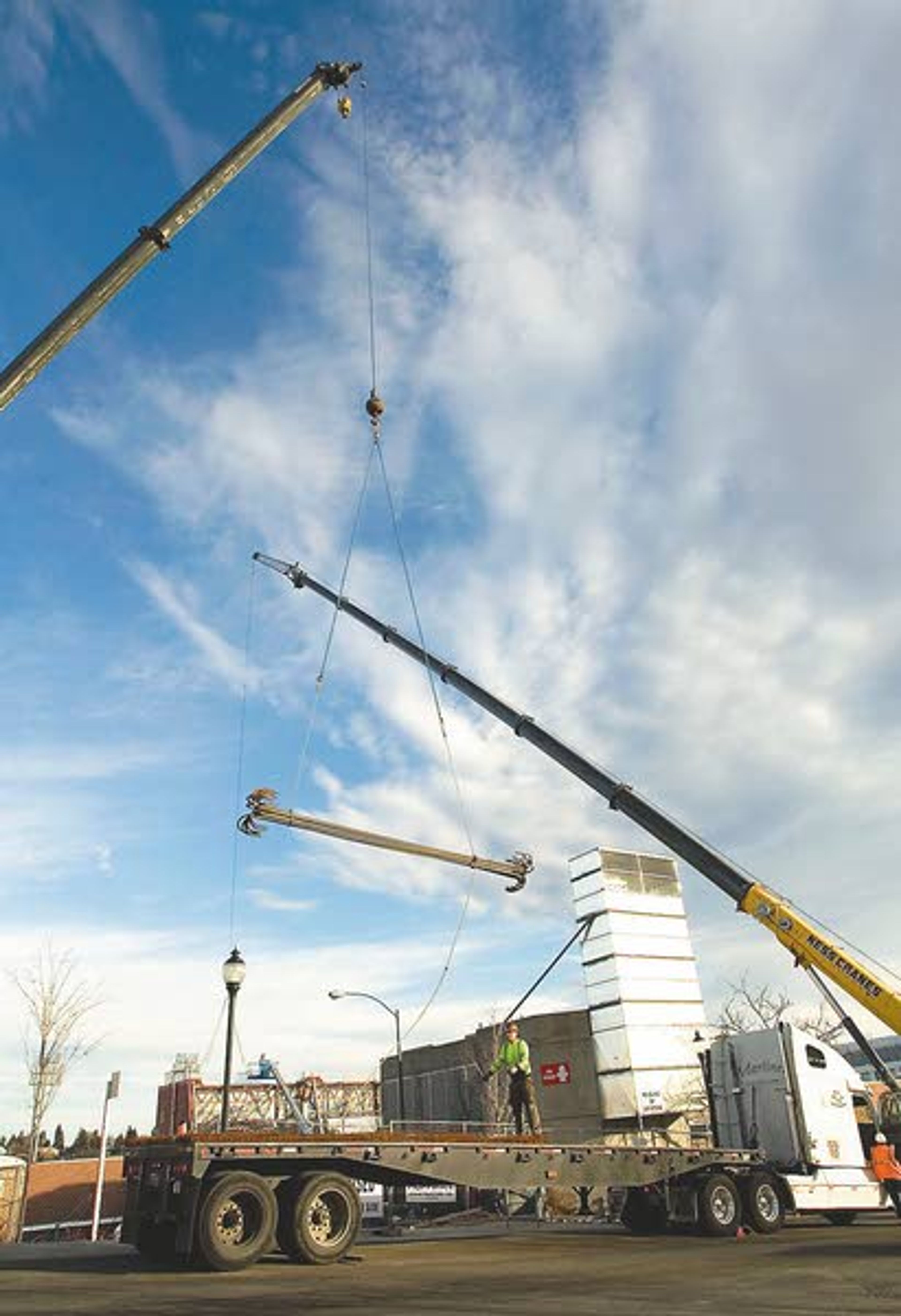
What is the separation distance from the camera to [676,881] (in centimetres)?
4741

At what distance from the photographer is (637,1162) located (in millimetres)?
14641

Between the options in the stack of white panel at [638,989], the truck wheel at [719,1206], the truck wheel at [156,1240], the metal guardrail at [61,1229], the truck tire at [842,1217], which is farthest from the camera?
the stack of white panel at [638,989]

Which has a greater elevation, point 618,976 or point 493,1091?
point 618,976

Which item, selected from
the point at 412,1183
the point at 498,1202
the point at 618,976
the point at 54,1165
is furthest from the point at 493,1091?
the point at 412,1183

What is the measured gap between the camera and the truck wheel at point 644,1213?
15.4 meters

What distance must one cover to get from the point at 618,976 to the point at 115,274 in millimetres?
37983

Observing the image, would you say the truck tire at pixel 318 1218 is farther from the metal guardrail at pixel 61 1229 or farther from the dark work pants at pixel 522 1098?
the metal guardrail at pixel 61 1229

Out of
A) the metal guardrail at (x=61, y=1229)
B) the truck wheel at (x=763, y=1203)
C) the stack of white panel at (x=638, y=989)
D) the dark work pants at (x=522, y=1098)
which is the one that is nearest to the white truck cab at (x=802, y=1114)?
the truck wheel at (x=763, y=1203)

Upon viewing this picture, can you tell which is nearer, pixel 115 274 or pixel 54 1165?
pixel 115 274

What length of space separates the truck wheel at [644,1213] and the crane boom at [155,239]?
14817 millimetres

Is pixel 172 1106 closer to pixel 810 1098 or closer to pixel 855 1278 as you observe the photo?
pixel 810 1098

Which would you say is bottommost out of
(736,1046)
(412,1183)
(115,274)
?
(412,1183)

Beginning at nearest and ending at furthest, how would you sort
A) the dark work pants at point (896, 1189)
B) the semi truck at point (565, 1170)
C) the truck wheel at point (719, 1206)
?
the semi truck at point (565, 1170), the truck wheel at point (719, 1206), the dark work pants at point (896, 1189)

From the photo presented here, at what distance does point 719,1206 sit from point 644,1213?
49.8 inches
